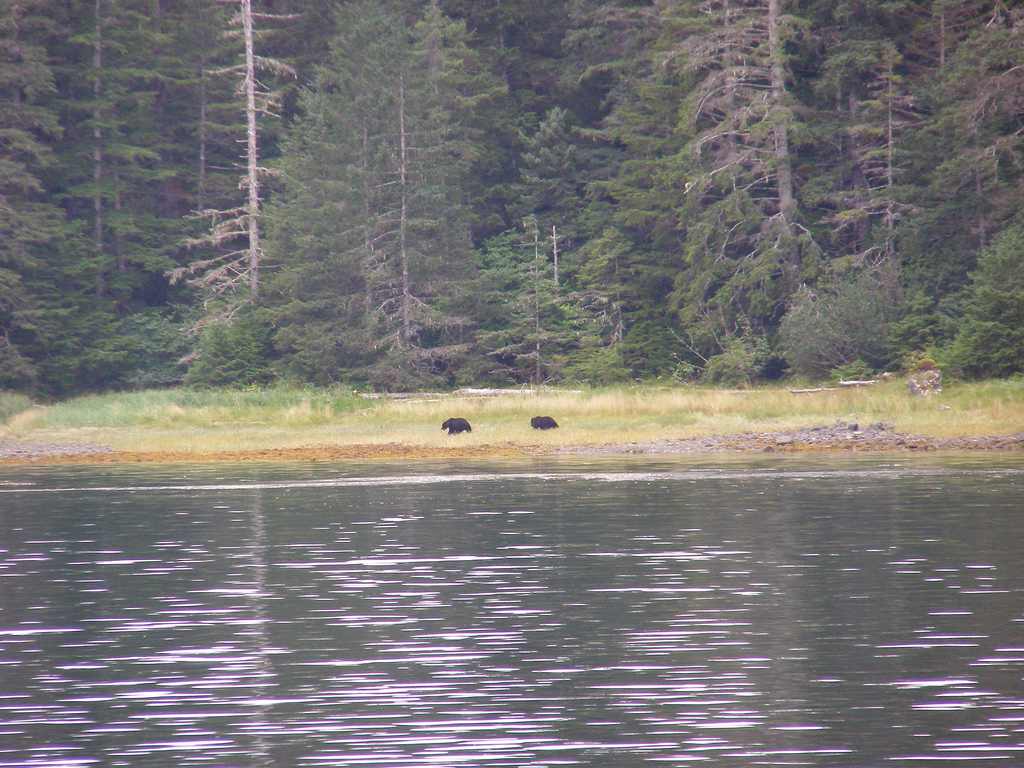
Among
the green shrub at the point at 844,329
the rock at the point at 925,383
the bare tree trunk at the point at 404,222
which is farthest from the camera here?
the bare tree trunk at the point at 404,222

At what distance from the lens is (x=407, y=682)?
13.6 meters

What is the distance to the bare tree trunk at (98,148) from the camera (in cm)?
6936

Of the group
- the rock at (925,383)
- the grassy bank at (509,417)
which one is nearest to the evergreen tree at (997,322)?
the rock at (925,383)

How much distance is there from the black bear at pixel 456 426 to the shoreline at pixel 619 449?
5.93ft

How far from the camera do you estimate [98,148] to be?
2785 inches

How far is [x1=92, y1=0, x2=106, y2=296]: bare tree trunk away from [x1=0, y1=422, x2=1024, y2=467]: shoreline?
30078 mm

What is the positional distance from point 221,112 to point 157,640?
63.9 meters

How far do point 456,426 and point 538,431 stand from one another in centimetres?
224

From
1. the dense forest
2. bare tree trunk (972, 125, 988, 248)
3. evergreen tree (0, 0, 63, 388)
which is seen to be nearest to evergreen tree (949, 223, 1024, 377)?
the dense forest

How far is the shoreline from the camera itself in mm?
37625

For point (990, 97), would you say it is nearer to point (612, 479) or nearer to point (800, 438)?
point (800, 438)

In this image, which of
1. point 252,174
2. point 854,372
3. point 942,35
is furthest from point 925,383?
point 252,174

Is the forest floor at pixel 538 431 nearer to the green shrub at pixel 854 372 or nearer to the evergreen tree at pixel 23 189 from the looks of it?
the green shrub at pixel 854 372

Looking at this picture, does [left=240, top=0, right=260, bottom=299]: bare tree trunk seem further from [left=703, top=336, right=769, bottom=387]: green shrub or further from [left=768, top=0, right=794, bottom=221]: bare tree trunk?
[left=768, top=0, right=794, bottom=221]: bare tree trunk
